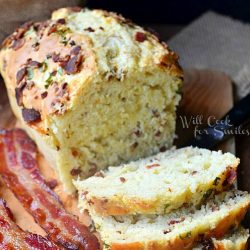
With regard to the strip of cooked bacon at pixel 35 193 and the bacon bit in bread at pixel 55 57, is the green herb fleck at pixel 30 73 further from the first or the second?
the strip of cooked bacon at pixel 35 193

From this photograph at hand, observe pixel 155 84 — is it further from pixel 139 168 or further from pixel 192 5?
pixel 192 5

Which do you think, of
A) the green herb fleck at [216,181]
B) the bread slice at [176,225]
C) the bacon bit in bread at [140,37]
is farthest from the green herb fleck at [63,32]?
the green herb fleck at [216,181]

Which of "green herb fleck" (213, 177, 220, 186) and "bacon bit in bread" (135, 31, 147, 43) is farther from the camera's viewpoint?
"bacon bit in bread" (135, 31, 147, 43)

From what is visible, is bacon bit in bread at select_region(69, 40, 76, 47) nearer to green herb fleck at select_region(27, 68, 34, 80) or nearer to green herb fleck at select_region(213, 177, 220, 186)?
green herb fleck at select_region(27, 68, 34, 80)

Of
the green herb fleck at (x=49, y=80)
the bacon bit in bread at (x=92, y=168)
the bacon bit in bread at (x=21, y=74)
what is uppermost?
the green herb fleck at (x=49, y=80)

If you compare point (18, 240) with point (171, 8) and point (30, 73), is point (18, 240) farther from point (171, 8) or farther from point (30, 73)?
point (171, 8)

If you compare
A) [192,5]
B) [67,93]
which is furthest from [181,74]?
[192,5]

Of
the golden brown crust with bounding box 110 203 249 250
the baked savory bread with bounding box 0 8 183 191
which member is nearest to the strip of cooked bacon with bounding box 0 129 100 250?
the baked savory bread with bounding box 0 8 183 191
